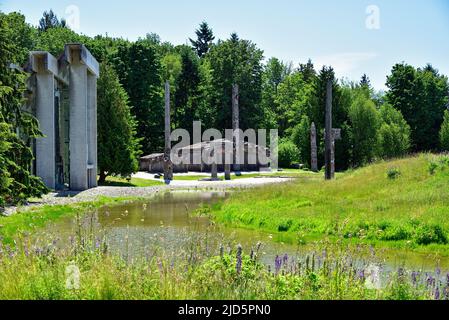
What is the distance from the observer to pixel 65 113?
142 feet

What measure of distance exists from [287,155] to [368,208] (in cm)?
5956

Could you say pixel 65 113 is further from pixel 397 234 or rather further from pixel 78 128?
pixel 397 234

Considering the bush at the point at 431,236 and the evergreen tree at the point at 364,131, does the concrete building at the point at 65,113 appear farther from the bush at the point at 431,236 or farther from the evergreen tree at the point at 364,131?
the evergreen tree at the point at 364,131

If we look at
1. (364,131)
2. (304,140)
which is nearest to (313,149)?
(304,140)

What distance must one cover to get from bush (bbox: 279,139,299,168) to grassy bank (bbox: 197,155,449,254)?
50396 mm

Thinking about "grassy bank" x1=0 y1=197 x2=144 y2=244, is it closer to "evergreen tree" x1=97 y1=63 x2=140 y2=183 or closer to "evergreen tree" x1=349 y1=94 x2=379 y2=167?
"evergreen tree" x1=97 y1=63 x2=140 y2=183

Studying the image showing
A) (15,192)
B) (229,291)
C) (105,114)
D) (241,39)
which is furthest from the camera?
(241,39)

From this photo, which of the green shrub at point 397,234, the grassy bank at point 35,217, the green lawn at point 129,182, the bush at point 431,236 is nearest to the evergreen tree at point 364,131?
the green lawn at point 129,182

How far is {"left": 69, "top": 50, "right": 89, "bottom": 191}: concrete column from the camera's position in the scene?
38.1m

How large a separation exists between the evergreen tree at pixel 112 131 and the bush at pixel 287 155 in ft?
107

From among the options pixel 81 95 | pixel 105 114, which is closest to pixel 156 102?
pixel 105 114
